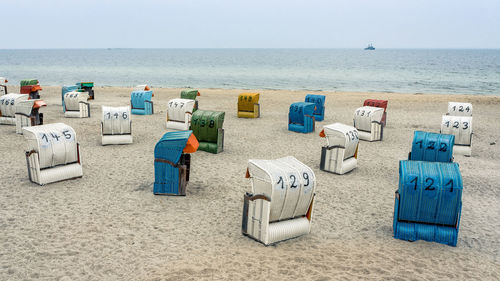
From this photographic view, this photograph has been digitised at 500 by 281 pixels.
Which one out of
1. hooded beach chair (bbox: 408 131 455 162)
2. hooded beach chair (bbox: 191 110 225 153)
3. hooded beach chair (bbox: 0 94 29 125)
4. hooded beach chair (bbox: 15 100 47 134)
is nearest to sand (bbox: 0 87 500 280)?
hooded beach chair (bbox: 191 110 225 153)

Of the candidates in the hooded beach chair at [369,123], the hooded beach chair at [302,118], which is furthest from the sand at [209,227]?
the hooded beach chair at [302,118]

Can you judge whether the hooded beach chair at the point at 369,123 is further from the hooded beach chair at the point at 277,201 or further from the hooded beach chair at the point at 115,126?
the hooded beach chair at the point at 115,126

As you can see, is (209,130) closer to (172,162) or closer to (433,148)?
(172,162)

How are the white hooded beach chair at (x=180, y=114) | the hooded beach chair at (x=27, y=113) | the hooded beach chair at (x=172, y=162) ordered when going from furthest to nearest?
the white hooded beach chair at (x=180, y=114), the hooded beach chair at (x=27, y=113), the hooded beach chair at (x=172, y=162)

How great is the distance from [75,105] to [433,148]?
1965cm

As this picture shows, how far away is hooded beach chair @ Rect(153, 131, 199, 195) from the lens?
10.4 metres

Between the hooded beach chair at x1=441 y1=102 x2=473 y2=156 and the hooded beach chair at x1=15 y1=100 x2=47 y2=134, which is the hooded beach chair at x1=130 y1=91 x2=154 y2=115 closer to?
the hooded beach chair at x1=15 y1=100 x2=47 y2=134

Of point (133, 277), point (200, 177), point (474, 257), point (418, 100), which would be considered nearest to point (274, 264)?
point (133, 277)

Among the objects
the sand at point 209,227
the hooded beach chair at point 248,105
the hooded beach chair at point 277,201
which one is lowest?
the sand at point 209,227

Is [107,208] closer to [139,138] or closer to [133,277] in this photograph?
[133,277]

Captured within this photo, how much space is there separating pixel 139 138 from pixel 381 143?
37.7 feet

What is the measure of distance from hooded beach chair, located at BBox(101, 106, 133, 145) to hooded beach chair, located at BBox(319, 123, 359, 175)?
8.40 m

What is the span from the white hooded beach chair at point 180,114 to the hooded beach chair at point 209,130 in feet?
12.8

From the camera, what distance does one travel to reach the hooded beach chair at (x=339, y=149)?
42.6 feet
